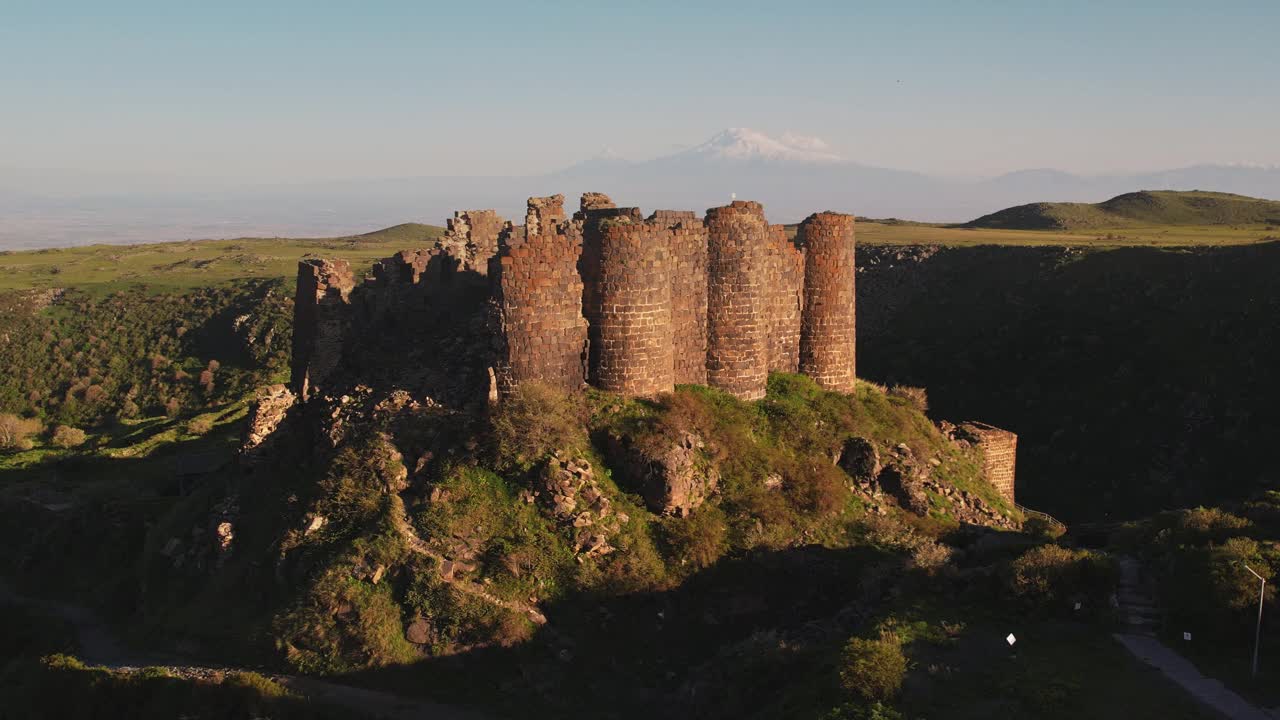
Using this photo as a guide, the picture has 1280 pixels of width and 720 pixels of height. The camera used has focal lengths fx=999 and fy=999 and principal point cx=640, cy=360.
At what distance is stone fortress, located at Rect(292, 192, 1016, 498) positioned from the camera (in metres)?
20.6

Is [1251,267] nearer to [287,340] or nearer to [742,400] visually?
[742,400]

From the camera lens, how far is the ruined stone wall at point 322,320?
23797 millimetres

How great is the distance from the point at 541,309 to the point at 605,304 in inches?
57.2

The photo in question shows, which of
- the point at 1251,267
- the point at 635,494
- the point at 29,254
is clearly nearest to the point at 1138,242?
Result: the point at 1251,267

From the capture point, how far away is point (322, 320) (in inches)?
941

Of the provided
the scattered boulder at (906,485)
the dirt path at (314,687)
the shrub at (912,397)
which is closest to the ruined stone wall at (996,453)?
the shrub at (912,397)

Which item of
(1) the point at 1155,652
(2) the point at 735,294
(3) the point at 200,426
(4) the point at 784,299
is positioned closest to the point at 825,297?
(4) the point at 784,299

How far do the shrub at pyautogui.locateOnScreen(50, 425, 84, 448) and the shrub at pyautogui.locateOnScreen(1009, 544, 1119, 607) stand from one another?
42.5m

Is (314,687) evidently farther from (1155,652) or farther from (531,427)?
(1155,652)

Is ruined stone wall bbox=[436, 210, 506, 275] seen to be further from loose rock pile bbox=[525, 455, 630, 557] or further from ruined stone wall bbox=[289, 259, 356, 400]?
loose rock pile bbox=[525, 455, 630, 557]

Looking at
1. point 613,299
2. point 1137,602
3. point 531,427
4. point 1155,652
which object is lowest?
point 1155,652

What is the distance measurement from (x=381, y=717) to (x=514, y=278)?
28.3ft

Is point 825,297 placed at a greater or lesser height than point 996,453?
greater

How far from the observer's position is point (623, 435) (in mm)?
20922
